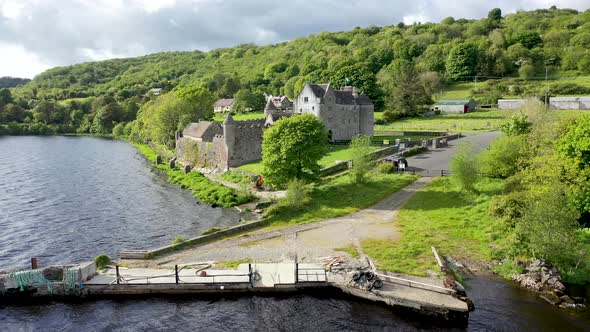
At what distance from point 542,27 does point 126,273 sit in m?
201

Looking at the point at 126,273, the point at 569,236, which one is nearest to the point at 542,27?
the point at 569,236

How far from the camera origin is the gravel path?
29.4 meters

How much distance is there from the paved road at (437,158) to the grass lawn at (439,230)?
6163mm

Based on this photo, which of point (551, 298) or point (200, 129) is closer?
point (551, 298)

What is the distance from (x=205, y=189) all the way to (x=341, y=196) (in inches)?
711

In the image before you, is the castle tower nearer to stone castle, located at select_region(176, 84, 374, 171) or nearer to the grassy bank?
stone castle, located at select_region(176, 84, 374, 171)

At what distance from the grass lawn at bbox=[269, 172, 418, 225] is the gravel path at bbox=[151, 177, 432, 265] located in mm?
1512

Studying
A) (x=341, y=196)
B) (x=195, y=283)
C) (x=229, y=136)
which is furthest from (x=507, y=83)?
(x=195, y=283)

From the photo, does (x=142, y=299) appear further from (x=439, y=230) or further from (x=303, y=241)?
(x=439, y=230)

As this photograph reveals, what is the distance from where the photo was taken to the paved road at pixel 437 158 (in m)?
50.6

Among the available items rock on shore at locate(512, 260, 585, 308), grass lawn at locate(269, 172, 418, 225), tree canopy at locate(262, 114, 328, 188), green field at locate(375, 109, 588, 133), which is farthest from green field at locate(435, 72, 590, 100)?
rock on shore at locate(512, 260, 585, 308)

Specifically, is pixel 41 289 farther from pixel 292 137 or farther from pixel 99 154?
pixel 99 154

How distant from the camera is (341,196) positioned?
4288 centimetres

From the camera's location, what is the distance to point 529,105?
5978 centimetres
